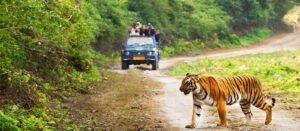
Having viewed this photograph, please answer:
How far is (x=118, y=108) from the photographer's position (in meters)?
14.6

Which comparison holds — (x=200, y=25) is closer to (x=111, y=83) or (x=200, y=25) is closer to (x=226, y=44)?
(x=226, y=44)

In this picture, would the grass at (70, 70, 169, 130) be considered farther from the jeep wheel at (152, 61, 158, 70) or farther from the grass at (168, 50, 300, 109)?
the jeep wheel at (152, 61, 158, 70)

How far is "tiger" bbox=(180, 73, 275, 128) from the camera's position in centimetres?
1062

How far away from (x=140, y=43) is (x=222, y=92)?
20016 mm

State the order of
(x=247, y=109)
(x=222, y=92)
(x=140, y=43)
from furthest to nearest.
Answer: (x=140, y=43), (x=247, y=109), (x=222, y=92)

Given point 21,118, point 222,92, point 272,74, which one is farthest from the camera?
point 272,74

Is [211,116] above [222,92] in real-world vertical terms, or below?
below

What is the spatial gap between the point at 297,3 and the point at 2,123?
5841 cm

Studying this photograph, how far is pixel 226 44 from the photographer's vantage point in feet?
170

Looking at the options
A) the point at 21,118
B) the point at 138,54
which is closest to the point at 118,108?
the point at 21,118

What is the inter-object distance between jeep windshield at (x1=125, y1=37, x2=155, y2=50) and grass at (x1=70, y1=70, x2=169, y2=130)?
8.49m

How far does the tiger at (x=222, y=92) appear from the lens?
1062cm

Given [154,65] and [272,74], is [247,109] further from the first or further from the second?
[154,65]

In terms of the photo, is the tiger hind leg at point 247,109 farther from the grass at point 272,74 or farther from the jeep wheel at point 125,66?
the jeep wheel at point 125,66
